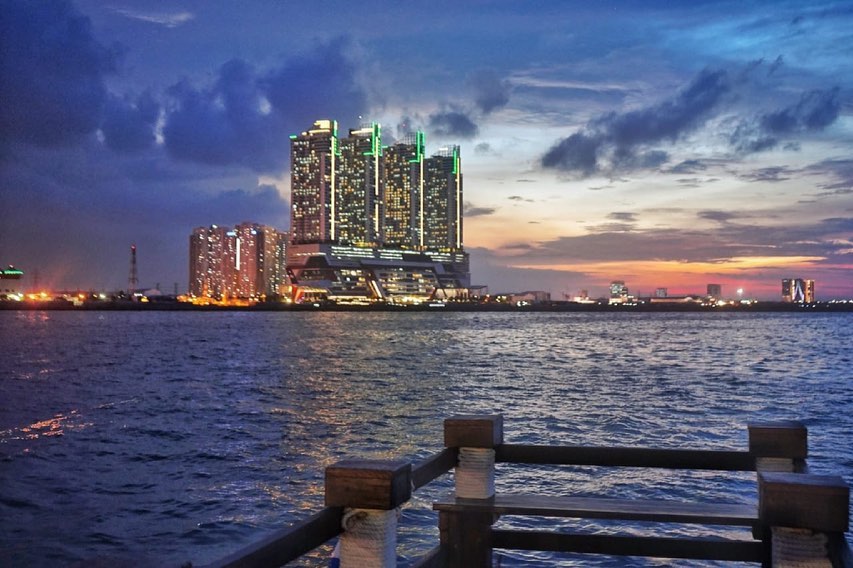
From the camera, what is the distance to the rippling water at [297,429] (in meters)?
16.1

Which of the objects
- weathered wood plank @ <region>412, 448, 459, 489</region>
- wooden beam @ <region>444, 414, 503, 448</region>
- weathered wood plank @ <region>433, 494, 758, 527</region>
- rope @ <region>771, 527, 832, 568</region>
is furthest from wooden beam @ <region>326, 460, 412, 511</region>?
rope @ <region>771, 527, 832, 568</region>

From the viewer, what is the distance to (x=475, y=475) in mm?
6664

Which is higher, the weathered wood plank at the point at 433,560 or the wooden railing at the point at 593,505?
the wooden railing at the point at 593,505

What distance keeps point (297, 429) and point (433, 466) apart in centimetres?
2489

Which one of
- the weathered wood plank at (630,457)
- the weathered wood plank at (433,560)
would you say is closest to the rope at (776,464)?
the weathered wood plank at (630,457)

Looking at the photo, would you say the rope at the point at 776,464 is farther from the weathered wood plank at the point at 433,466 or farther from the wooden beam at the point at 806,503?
the weathered wood plank at the point at 433,466

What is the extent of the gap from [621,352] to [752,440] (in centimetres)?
7988

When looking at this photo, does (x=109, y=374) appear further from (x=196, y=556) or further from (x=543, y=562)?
(x=543, y=562)

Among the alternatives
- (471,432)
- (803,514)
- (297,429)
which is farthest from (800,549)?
(297,429)

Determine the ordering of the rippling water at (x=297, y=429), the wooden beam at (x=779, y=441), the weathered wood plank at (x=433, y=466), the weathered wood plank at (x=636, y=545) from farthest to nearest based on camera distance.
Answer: the rippling water at (x=297, y=429)
the wooden beam at (x=779, y=441)
the weathered wood plank at (x=636, y=545)
the weathered wood plank at (x=433, y=466)

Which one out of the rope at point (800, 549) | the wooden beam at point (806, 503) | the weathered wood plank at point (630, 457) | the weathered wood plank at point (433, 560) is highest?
the wooden beam at point (806, 503)

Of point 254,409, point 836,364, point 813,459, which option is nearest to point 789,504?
point 813,459

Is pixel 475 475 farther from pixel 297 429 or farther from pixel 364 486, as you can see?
pixel 297 429

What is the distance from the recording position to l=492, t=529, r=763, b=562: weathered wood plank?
595 centimetres
